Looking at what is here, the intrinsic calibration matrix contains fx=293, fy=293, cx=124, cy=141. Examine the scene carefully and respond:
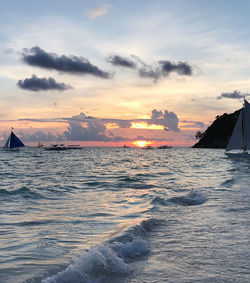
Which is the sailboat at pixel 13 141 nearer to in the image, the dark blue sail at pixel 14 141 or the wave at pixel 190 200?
the dark blue sail at pixel 14 141

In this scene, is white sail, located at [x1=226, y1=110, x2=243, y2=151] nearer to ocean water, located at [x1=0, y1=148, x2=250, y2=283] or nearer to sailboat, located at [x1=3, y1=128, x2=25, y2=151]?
ocean water, located at [x1=0, y1=148, x2=250, y2=283]

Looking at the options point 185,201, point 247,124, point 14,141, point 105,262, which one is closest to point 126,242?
point 105,262

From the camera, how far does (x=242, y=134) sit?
59.1 meters

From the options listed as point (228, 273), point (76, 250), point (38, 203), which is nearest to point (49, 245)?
point (76, 250)

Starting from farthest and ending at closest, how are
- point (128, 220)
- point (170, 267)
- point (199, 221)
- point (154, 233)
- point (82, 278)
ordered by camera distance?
1. point (128, 220)
2. point (199, 221)
3. point (154, 233)
4. point (170, 267)
5. point (82, 278)

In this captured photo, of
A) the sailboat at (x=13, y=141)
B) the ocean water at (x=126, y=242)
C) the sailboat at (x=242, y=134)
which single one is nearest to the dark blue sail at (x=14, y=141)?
the sailboat at (x=13, y=141)

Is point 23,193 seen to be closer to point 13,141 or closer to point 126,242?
point 126,242

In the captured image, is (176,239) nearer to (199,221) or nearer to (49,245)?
(199,221)

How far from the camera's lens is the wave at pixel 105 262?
552 centimetres

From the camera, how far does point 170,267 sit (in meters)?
6.01

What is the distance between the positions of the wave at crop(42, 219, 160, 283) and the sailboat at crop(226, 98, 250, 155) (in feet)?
178

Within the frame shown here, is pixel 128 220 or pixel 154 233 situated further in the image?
pixel 128 220

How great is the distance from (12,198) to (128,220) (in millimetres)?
9012

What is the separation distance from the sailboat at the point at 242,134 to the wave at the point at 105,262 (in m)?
54.1
